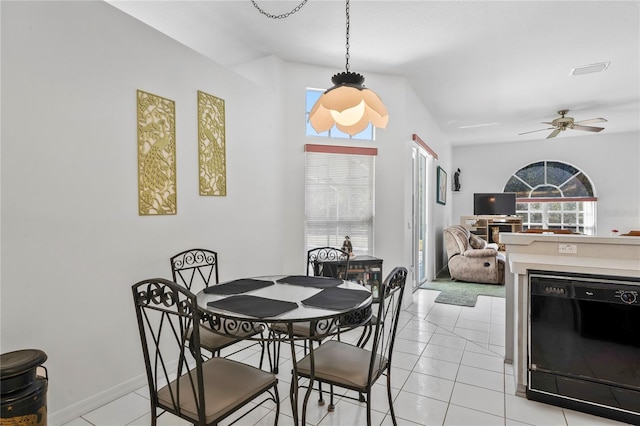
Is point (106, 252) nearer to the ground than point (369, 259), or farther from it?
farther from it

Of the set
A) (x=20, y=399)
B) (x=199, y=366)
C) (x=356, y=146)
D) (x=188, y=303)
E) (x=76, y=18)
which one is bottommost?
(x=20, y=399)

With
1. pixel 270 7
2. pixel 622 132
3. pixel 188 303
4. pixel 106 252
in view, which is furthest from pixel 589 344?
pixel 622 132

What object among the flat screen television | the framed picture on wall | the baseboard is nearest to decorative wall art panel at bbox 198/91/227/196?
the baseboard

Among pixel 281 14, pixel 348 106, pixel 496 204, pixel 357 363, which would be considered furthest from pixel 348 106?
pixel 496 204

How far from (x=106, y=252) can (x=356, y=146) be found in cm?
291

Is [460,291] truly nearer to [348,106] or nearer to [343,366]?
[343,366]

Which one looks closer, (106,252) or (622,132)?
(106,252)

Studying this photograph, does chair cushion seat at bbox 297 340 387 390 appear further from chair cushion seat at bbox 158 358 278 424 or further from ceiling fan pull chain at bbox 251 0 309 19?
ceiling fan pull chain at bbox 251 0 309 19

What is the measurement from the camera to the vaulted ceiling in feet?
9.66

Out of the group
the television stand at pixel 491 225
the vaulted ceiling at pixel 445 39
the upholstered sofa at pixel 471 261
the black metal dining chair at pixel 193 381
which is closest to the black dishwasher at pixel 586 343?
the black metal dining chair at pixel 193 381

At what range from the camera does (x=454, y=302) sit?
478 centimetres

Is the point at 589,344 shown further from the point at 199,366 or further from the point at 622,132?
the point at 622,132

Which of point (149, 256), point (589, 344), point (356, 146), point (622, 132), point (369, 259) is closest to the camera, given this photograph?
point (589, 344)

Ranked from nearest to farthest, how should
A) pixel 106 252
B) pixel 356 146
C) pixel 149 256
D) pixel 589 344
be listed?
1. pixel 589 344
2. pixel 106 252
3. pixel 149 256
4. pixel 356 146
